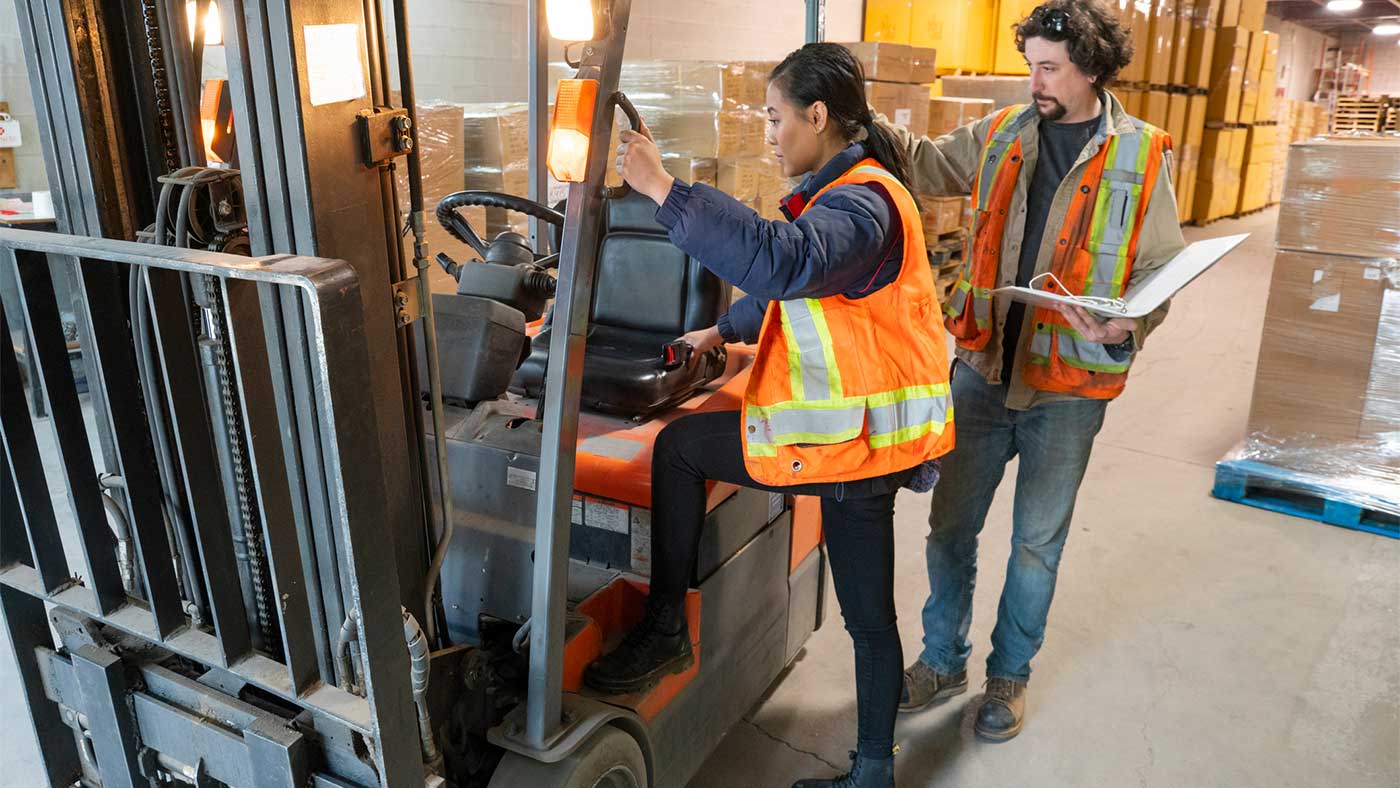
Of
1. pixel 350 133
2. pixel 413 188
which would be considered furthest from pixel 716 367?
pixel 350 133

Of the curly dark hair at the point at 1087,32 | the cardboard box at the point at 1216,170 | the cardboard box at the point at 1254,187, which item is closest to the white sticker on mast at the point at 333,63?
the curly dark hair at the point at 1087,32

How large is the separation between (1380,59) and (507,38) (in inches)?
1127

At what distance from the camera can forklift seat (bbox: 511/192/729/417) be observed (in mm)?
2734

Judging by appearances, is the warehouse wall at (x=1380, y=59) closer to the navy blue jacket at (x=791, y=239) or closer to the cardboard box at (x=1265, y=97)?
the cardboard box at (x=1265, y=97)

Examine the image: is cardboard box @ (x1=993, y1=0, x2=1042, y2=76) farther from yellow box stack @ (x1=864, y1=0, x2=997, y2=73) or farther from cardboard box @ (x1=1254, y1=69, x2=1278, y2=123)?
cardboard box @ (x1=1254, y1=69, x2=1278, y2=123)

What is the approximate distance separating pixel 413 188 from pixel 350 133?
20 cm

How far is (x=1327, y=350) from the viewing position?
14.2ft

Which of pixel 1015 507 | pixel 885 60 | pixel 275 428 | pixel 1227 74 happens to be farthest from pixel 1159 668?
pixel 1227 74

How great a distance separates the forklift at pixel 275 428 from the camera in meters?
1.41

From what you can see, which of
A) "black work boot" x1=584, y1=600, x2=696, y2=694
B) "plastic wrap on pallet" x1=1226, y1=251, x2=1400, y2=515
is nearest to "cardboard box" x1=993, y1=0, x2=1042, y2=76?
"plastic wrap on pallet" x1=1226, y1=251, x2=1400, y2=515

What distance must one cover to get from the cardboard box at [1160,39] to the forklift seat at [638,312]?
384 inches

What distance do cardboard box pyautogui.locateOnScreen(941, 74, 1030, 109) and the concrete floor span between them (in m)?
4.37

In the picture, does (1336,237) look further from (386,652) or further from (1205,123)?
(1205,123)

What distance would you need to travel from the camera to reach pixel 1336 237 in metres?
4.18
